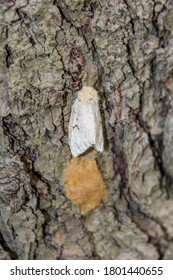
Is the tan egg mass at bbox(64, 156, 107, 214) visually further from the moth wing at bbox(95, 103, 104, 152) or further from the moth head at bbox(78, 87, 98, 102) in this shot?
the moth head at bbox(78, 87, 98, 102)

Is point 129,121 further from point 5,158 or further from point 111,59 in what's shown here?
point 5,158

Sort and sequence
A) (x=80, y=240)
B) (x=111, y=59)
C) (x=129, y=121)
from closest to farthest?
1. (x=111, y=59)
2. (x=129, y=121)
3. (x=80, y=240)

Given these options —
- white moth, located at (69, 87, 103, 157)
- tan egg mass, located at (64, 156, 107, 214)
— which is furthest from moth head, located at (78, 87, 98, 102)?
tan egg mass, located at (64, 156, 107, 214)

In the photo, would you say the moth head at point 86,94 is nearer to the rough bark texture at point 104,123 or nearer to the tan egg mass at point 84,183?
the rough bark texture at point 104,123

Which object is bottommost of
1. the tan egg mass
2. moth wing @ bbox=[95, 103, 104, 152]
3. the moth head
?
the tan egg mass

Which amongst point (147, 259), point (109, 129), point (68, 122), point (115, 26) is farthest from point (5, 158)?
point (147, 259)

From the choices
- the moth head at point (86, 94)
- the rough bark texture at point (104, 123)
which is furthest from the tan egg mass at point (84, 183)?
the moth head at point (86, 94)

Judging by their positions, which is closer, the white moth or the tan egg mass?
the white moth
